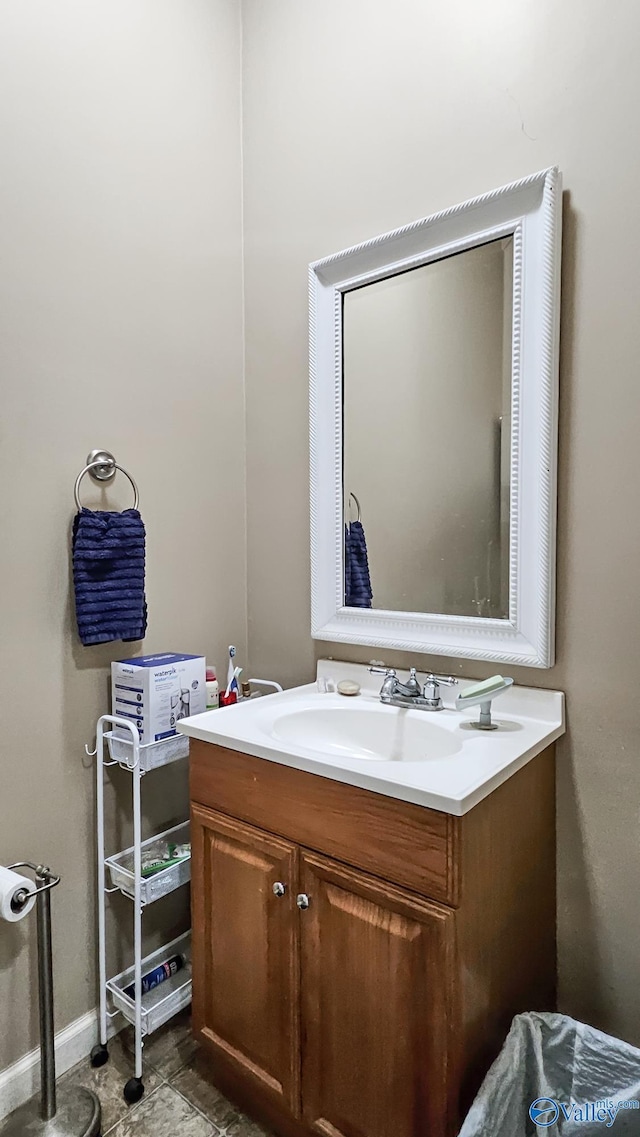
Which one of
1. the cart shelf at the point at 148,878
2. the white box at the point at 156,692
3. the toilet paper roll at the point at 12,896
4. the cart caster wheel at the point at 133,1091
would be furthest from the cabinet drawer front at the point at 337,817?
the cart caster wheel at the point at 133,1091

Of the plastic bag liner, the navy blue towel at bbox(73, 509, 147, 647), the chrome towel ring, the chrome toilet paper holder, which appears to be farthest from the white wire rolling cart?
the plastic bag liner

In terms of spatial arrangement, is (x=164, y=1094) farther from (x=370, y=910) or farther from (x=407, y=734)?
(x=407, y=734)

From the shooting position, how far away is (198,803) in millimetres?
1331

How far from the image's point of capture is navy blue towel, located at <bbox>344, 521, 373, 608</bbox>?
158 centimetres

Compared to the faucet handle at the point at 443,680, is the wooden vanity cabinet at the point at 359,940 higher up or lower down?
lower down

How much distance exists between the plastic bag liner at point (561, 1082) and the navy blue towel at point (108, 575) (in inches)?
43.5

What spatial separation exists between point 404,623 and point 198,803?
63cm

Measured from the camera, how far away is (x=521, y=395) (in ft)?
4.14

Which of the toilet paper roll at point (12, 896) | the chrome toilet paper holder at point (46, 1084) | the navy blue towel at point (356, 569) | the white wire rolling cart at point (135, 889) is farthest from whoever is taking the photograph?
the navy blue towel at point (356, 569)

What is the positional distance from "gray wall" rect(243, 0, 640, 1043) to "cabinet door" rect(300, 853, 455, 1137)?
0.45 meters

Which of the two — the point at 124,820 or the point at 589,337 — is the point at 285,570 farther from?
the point at 589,337

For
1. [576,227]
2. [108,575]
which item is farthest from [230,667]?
[576,227]

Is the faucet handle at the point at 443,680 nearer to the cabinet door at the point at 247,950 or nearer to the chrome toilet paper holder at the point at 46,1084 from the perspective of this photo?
the cabinet door at the point at 247,950

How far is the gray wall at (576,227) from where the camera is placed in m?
1.17
